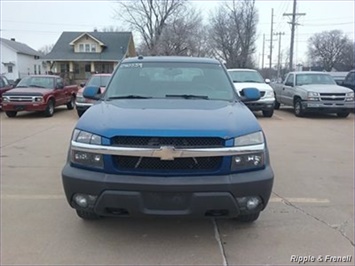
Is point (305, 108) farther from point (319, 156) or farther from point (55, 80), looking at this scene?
point (55, 80)

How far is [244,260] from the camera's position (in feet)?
11.7

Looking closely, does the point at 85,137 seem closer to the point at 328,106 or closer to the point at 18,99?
the point at 18,99

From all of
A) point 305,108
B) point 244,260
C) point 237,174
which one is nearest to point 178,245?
point 244,260

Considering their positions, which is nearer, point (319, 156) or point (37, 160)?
point (37, 160)

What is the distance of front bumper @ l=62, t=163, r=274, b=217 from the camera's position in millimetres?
3371

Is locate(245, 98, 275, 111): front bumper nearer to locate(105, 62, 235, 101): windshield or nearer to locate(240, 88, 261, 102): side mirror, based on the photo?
locate(240, 88, 261, 102): side mirror

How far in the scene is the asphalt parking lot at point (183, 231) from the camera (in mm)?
3609

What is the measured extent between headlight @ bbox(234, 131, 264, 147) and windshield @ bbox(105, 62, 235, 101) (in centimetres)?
117

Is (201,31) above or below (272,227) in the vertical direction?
above

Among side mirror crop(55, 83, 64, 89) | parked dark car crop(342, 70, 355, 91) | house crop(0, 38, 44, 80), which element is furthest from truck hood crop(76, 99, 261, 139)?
house crop(0, 38, 44, 80)

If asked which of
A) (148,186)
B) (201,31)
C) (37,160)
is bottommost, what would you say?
(37,160)

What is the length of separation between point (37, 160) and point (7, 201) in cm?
250

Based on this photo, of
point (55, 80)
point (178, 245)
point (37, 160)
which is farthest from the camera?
point (55, 80)

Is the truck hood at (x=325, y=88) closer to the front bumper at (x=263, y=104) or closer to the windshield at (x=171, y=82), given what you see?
the front bumper at (x=263, y=104)
